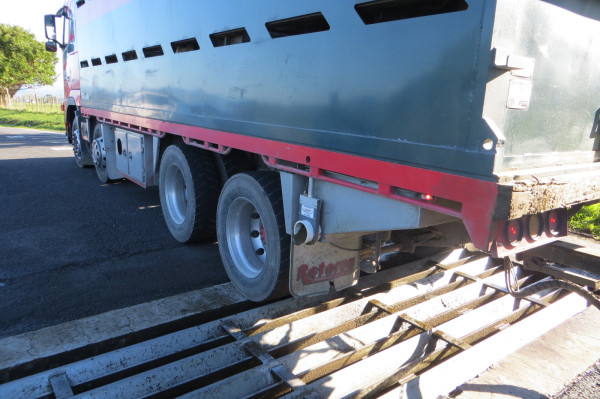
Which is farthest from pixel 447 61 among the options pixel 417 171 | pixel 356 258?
A: pixel 356 258

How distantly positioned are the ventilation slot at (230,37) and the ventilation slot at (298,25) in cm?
32

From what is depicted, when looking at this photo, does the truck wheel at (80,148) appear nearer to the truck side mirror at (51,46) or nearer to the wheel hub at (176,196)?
the truck side mirror at (51,46)

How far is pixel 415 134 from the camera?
218 cm

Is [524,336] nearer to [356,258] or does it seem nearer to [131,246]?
[356,258]

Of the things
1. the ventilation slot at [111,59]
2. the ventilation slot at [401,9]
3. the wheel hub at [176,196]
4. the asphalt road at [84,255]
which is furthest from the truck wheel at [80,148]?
the ventilation slot at [401,9]

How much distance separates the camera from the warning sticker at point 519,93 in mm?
→ 1978

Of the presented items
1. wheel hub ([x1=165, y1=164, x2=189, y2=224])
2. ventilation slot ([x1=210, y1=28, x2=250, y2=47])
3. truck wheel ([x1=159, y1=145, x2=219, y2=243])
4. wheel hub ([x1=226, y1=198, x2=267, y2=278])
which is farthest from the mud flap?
wheel hub ([x1=165, y1=164, x2=189, y2=224])

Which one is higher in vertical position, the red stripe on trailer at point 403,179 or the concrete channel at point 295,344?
the red stripe on trailer at point 403,179

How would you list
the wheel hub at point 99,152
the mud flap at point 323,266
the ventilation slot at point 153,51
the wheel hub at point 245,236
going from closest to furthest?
the mud flap at point 323,266 < the wheel hub at point 245,236 < the ventilation slot at point 153,51 < the wheel hub at point 99,152

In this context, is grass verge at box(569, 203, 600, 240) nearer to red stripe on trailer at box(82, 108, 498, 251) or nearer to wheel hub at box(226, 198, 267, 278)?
wheel hub at box(226, 198, 267, 278)

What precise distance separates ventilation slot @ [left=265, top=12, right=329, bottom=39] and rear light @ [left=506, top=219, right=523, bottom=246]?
1536 mm

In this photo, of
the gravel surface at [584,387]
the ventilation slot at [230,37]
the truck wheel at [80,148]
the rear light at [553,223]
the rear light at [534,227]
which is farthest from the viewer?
the truck wheel at [80,148]

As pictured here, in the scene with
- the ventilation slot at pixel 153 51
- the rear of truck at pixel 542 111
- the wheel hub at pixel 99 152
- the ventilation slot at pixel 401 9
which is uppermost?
the ventilation slot at pixel 153 51

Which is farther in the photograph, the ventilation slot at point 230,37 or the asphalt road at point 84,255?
the asphalt road at point 84,255
